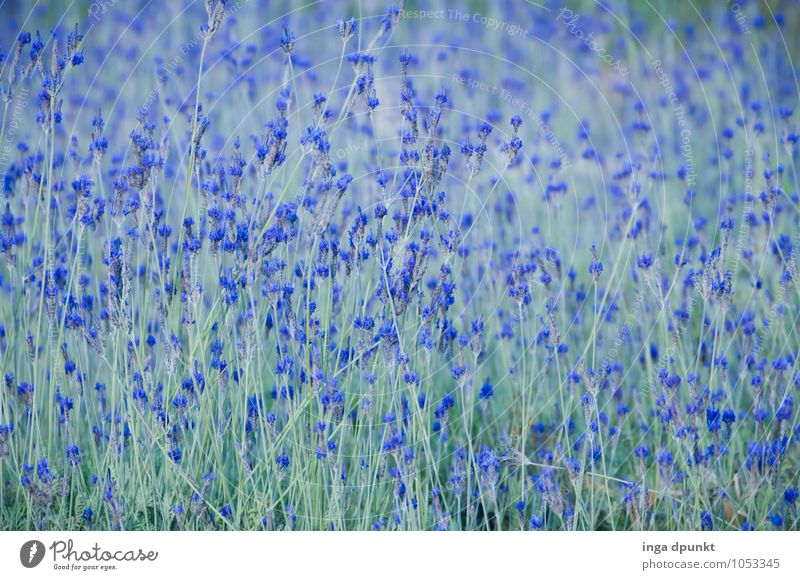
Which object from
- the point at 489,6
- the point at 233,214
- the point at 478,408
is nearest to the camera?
the point at 233,214

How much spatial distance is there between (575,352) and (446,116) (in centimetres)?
59

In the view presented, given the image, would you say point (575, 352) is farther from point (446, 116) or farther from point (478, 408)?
point (446, 116)

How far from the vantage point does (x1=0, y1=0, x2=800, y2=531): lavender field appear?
1604 mm

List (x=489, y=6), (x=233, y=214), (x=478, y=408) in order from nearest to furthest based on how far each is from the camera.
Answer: (x=233, y=214), (x=478, y=408), (x=489, y=6)

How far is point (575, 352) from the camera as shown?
1.80 meters

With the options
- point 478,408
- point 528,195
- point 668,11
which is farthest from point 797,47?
point 478,408

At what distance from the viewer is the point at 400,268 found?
5.19 ft

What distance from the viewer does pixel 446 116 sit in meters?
1.93

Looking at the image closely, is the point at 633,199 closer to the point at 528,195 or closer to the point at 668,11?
the point at 528,195

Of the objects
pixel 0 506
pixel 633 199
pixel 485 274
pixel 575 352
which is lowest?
pixel 0 506

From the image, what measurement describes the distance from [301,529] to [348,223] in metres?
0.61

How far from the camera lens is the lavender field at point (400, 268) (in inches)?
63.2

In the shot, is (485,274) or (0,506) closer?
(0,506)
